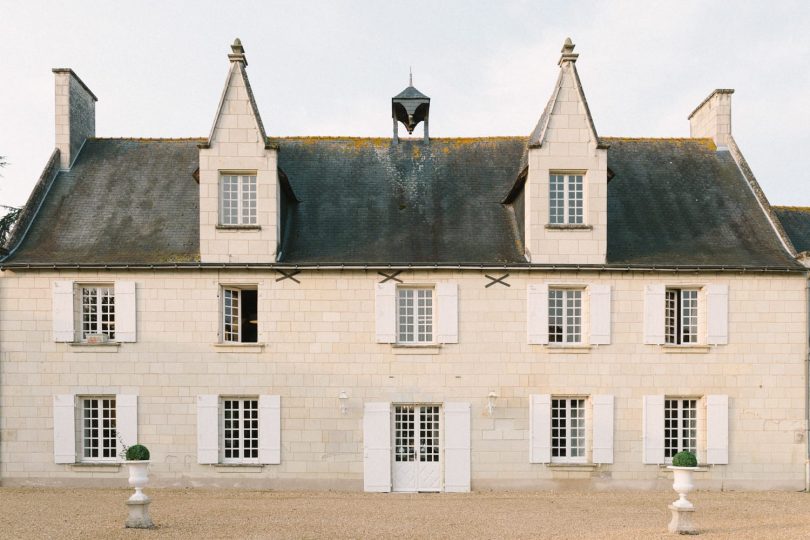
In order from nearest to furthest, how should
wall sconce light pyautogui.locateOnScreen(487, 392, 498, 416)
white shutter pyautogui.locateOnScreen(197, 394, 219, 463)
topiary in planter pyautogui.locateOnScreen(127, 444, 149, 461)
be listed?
topiary in planter pyautogui.locateOnScreen(127, 444, 149, 461), white shutter pyautogui.locateOnScreen(197, 394, 219, 463), wall sconce light pyautogui.locateOnScreen(487, 392, 498, 416)

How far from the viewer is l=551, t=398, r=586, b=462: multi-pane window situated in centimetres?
1504

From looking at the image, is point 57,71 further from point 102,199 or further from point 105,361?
point 105,361

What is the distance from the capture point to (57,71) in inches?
669

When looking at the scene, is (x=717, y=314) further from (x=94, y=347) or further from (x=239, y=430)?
(x=94, y=347)

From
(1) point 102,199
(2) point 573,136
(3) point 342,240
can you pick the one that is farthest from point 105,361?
(2) point 573,136

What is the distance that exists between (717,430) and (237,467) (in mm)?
10972

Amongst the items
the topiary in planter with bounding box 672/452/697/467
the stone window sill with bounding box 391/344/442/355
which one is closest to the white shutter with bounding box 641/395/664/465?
the topiary in planter with bounding box 672/452/697/467

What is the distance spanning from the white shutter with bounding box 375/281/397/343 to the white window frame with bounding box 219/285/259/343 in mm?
2921

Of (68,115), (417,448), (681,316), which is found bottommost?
(417,448)

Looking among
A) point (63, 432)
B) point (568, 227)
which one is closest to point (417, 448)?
point (568, 227)

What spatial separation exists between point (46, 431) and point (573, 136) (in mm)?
13941

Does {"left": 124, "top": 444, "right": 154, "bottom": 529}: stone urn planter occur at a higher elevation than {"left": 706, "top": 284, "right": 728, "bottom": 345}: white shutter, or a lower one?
lower

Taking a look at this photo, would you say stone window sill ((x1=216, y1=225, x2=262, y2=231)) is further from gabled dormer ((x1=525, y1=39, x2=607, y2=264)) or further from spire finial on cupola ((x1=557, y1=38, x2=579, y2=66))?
spire finial on cupola ((x1=557, y1=38, x2=579, y2=66))

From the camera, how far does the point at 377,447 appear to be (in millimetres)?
14781
